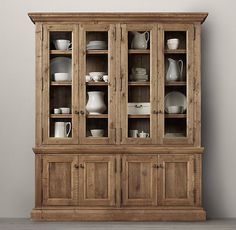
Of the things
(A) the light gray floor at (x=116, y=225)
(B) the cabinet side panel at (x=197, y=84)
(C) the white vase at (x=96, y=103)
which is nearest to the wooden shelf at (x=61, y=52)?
(C) the white vase at (x=96, y=103)

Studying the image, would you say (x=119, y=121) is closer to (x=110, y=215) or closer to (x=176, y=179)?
(x=176, y=179)

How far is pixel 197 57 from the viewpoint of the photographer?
18.9ft

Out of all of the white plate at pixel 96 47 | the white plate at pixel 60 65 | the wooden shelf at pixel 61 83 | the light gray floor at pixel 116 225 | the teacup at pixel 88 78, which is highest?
the white plate at pixel 96 47

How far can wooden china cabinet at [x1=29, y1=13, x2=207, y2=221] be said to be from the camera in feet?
18.7

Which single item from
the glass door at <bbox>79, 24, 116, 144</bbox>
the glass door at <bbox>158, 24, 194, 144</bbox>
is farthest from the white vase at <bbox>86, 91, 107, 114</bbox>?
the glass door at <bbox>158, 24, 194, 144</bbox>

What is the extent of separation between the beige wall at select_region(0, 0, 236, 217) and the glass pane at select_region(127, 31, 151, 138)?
23.1 inches

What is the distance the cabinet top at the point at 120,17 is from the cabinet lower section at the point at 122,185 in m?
1.25

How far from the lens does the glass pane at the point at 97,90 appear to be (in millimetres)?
5754

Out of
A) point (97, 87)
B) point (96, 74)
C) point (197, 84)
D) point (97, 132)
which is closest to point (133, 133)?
point (97, 132)

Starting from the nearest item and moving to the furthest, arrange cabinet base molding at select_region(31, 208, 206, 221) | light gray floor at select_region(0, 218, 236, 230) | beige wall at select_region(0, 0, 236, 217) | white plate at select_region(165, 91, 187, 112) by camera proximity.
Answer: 1. light gray floor at select_region(0, 218, 236, 230)
2. cabinet base molding at select_region(31, 208, 206, 221)
3. white plate at select_region(165, 91, 187, 112)
4. beige wall at select_region(0, 0, 236, 217)

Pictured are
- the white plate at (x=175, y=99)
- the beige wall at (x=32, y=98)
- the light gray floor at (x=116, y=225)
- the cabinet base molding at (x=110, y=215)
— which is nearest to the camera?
the light gray floor at (x=116, y=225)

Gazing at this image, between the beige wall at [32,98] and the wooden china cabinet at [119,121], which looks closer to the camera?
the wooden china cabinet at [119,121]

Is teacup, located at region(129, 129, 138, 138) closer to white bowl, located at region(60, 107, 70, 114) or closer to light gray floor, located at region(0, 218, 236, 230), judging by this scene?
white bowl, located at region(60, 107, 70, 114)

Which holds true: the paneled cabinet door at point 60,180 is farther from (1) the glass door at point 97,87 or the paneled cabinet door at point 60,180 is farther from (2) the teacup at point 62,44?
(2) the teacup at point 62,44
